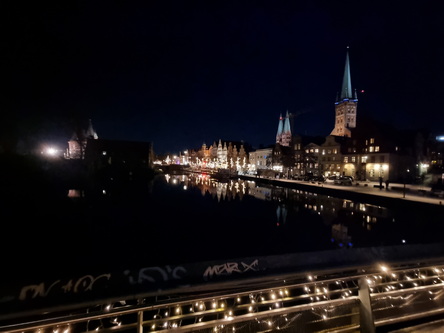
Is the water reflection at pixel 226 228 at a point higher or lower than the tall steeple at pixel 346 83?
lower

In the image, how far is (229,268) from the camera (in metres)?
9.30

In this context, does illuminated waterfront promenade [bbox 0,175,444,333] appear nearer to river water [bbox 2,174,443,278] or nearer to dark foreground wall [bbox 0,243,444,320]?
dark foreground wall [bbox 0,243,444,320]

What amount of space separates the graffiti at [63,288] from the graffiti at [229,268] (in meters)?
3.76

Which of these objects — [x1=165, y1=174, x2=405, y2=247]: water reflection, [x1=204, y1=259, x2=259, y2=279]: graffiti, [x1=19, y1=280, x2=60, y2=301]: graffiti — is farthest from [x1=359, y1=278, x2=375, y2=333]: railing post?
[x1=165, y1=174, x2=405, y2=247]: water reflection

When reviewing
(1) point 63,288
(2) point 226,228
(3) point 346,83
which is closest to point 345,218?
(2) point 226,228

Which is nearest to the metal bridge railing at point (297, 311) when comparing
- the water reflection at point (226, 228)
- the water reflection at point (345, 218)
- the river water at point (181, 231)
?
the river water at point (181, 231)

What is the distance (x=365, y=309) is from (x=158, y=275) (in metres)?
7.34

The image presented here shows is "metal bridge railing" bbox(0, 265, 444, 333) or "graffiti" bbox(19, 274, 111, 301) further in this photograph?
"graffiti" bbox(19, 274, 111, 301)

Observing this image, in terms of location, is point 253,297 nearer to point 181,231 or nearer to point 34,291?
point 34,291

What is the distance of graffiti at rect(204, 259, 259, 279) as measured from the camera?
905cm

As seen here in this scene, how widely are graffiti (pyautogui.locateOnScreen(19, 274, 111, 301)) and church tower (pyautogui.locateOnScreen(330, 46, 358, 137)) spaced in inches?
3577

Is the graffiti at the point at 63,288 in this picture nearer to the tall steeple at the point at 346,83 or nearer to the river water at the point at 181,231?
the river water at the point at 181,231

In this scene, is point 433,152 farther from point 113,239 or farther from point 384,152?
point 113,239

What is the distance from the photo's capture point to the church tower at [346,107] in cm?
8681
